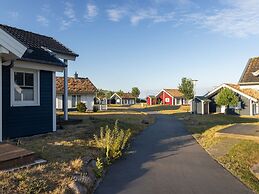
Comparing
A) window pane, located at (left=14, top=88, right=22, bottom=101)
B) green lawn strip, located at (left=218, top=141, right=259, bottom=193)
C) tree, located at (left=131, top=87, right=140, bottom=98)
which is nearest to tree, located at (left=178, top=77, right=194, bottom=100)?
tree, located at (left=131, top=87, right=140, bottom=98)

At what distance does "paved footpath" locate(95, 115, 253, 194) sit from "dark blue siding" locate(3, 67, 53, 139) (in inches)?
176

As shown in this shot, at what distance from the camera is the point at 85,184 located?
677 centimetres

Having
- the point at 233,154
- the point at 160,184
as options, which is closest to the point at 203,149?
the point at 233,154

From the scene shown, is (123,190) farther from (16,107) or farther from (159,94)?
(159,94)

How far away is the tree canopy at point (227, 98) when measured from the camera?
126 ft

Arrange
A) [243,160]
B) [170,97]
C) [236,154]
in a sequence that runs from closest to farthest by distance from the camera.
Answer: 1. [243,160]
2. [236,154]
3. [170,97]

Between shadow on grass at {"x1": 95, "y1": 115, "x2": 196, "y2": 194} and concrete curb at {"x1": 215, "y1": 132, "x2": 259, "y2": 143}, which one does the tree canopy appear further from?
shadow on grass at {"x1": 95, "y1": 115, "x2": 196, "y2": 194}

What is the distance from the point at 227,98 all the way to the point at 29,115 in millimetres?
30826

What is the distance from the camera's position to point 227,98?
1526 inches

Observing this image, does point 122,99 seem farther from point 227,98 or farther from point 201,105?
point 227,98

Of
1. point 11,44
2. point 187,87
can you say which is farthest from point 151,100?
point 11,44

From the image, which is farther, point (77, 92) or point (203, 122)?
point (77, 92)

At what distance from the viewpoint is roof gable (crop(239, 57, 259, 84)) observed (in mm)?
15259

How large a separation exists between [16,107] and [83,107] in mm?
25235
